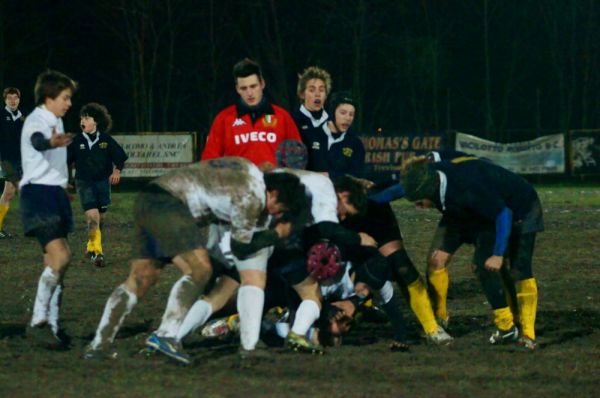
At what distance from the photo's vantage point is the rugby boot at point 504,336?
8.41m

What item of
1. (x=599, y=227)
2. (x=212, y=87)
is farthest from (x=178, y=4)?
(x=599, y=227)

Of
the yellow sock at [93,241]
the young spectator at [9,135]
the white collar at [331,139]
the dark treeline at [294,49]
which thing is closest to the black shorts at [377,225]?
the white collar at [331,139]

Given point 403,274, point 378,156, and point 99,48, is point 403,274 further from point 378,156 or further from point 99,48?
point 99,48

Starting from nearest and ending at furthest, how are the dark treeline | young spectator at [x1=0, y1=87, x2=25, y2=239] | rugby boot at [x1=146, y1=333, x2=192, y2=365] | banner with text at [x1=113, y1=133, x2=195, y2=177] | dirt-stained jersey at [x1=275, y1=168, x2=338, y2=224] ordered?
rugby boot at [x1=146, y1=333, x2=192, y2=365]
dirt-stained jersey at [x1=275, y1=168, x2=338, y2=224]
young spectator at [x1=0, y1=87, x2=25, y2=239]
banner with text at [x1=113, y1=133, x2=195, y2=177]
the dark treeline

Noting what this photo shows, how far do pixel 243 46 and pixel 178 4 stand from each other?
3496 millimetres

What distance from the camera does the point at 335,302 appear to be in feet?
28.5

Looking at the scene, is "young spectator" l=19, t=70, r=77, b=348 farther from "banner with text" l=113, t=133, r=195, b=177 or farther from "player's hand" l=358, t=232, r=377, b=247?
"banner with text" l=113, t=133, r=195, b=177

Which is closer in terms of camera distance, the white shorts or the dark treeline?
the white shorts

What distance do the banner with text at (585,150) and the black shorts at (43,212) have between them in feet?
79.3

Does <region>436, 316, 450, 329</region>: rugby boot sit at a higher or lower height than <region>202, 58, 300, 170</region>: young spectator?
lower

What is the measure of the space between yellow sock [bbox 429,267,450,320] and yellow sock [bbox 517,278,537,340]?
69 centimetres

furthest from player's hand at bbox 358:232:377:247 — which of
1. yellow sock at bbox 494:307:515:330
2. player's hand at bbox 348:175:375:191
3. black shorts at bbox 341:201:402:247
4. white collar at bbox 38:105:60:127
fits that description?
white collar at bbox 38:105:60:127

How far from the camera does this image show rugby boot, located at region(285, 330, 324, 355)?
7945mm

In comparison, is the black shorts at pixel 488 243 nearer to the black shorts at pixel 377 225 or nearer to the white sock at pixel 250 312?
the black shorts at pixel 377 225
